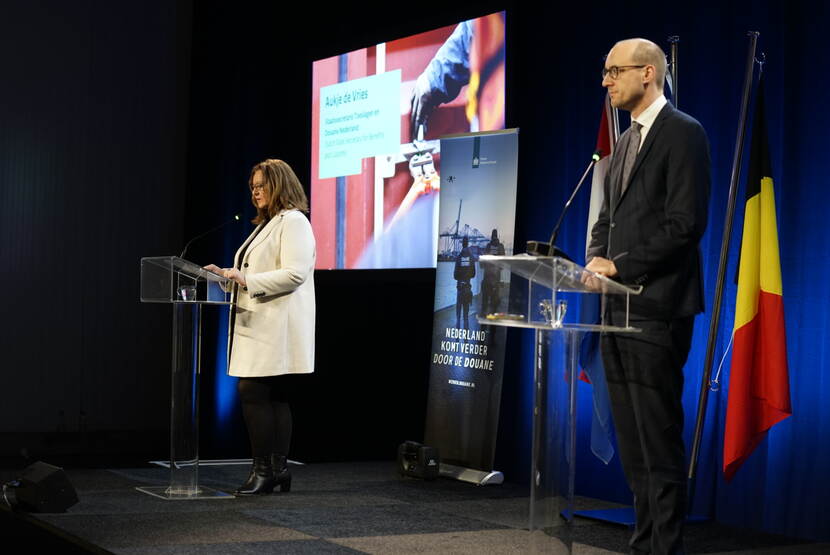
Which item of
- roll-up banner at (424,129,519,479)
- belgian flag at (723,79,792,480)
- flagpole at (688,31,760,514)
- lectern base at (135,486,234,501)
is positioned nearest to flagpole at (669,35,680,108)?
flagpole at (688,31,760,514)

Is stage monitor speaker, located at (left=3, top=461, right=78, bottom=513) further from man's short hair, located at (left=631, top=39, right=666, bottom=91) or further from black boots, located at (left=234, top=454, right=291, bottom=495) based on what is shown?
man's short hair, located at (left=631, top=39, right=666, bottom=91)

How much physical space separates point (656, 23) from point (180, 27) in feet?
15.5

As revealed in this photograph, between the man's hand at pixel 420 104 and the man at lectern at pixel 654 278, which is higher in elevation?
the man's hand at pixel 420 104

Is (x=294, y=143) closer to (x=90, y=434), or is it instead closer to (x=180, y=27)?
(x=180, y=27)

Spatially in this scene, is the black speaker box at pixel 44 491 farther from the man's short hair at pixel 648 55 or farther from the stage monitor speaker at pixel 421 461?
the man's short hair at pixel 648 55

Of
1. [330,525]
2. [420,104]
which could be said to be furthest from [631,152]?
[420,104]

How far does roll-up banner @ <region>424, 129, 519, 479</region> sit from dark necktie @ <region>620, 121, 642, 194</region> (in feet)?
7.31

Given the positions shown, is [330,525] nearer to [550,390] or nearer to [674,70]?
[550,390]

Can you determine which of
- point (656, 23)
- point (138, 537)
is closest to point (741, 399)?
point (656, 23)

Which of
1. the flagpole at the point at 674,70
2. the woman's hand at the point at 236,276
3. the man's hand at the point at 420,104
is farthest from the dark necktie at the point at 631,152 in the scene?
the man's hand at the point at 420,104

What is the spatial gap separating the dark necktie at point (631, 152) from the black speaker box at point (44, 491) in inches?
104

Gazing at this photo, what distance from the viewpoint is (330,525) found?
4172 mm

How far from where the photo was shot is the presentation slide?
18.2ft

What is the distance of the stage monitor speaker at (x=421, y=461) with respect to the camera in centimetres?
538
